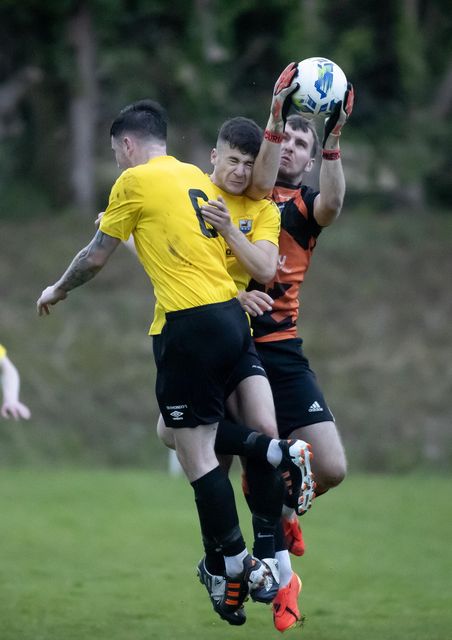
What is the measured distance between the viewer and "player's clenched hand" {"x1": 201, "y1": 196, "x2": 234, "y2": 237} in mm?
5833

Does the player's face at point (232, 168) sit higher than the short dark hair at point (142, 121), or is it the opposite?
the short dark hair at point (142, 121)

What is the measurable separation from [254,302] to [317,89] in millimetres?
1137

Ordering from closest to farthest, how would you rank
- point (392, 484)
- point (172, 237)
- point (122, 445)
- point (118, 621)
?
1. point (172, 237)
2. point (118, 621)
3. point (392, 484)
4. point (122, 445)

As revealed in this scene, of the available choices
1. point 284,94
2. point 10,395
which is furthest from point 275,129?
point 10,395

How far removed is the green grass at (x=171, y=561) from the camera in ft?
26.9

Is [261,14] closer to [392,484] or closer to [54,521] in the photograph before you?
[392,484]

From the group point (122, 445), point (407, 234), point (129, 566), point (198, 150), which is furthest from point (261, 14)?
point (129, 566)

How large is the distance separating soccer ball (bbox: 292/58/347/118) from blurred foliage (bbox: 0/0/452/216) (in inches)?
542

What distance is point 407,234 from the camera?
21.7 meters

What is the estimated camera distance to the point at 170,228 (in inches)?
232

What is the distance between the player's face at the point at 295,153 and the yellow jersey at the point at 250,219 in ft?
1.27

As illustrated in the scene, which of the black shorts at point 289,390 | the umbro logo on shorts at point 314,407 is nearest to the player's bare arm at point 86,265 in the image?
the black shorts at point 289,390

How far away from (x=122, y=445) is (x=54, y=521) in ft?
14.5

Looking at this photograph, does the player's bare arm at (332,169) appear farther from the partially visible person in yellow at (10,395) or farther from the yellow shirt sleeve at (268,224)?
the partially visible person in yellow at (10,395)
